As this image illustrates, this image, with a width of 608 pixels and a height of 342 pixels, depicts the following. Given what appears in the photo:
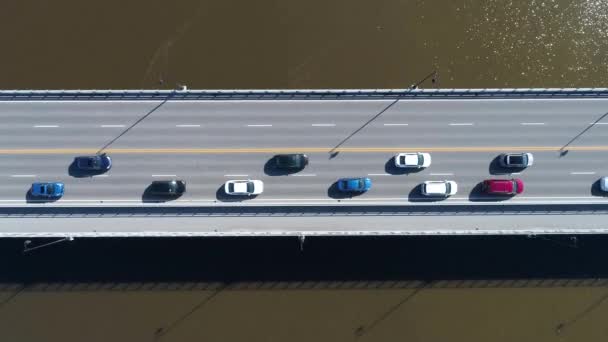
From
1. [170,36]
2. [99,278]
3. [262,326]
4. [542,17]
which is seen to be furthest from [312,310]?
[542,17]

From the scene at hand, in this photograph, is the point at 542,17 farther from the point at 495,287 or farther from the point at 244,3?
the point at 244,3

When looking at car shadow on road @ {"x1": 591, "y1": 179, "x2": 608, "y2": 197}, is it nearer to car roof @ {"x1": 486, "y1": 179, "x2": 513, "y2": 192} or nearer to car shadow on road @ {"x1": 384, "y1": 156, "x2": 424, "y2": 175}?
car roof @ {"x1": 486, "y1": 179, "x2": 513, "y2": 192}

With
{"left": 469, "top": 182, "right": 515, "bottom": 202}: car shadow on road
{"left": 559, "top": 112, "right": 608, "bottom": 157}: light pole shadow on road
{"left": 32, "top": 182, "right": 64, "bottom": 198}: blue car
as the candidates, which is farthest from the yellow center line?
{"left": 469, "top": 182, "right": 515, "bottom": 202}: car shadow on road

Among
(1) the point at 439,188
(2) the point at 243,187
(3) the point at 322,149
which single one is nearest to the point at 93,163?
(2) the point at 243,187

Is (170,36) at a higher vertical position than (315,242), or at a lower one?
higher

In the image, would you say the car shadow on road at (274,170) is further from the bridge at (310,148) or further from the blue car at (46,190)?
the blue car at (46,190)

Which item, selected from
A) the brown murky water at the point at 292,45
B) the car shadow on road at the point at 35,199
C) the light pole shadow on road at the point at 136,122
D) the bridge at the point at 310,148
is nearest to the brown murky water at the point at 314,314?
the bridge at the point at 310,148
